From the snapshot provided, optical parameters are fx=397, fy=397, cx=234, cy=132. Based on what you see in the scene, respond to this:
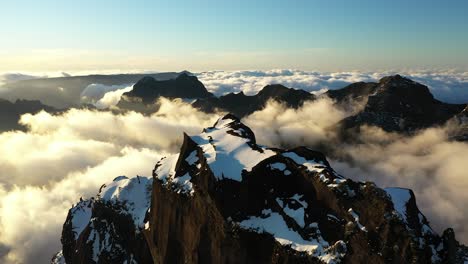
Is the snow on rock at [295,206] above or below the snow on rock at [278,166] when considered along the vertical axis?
below

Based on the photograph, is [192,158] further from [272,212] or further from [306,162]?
[306,162]

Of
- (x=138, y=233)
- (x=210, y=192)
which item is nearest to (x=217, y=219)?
(x=210, y=192)

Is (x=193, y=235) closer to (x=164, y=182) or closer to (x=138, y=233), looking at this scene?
(x=164, y=182)

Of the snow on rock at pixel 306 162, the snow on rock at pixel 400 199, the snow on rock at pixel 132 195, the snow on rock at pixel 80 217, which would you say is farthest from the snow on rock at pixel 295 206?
the snow on rock at pixel 80 217

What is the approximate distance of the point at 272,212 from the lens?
8406 centimetres

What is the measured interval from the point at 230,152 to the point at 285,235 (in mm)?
26005

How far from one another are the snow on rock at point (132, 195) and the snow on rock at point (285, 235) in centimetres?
7622

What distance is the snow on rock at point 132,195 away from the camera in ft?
500

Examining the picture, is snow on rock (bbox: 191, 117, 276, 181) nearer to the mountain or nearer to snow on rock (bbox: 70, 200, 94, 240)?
the mountain

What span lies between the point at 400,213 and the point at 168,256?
58.8m

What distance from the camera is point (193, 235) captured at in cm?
9206

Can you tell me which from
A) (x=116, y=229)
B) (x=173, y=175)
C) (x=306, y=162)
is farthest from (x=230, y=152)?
(x=116, y=229)

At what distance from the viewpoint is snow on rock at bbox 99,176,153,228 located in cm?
15238

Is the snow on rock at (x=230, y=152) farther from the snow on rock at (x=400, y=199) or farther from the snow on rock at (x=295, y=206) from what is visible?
the snow on rock at (x=400, y=199)
